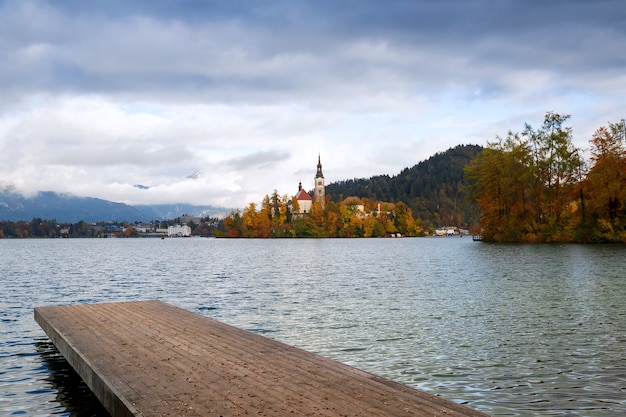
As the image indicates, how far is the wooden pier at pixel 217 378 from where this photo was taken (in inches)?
311

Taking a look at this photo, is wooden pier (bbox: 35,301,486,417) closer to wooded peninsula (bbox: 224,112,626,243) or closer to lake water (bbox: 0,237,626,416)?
lake water (bbox: 0,237,626,416)

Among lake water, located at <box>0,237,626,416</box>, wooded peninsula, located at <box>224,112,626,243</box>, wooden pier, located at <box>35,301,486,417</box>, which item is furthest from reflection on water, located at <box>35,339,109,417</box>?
wooded peninsula, located at <box>224,112,626,243</box>

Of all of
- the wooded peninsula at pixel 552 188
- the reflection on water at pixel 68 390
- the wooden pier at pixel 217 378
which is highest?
the wooded peninsula at pixel 552 188

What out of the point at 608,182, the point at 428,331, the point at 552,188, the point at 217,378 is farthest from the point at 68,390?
the point at 552,188

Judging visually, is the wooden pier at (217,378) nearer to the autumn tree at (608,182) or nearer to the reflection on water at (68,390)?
the reflection on water at (68,390)

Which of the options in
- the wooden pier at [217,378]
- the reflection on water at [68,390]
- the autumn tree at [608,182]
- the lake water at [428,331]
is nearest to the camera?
the wooden pier at [217,378]

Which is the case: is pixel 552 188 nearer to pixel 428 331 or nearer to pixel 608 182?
pixel 608 182

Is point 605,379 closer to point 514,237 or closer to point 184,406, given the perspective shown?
point 184,406

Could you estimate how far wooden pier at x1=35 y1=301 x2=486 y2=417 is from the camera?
311 inches

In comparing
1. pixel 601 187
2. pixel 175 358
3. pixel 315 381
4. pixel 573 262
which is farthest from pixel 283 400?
pixel 601 187

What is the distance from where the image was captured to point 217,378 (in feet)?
31.6

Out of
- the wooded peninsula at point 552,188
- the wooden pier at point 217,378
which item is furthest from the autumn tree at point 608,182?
the wooden pier at point 217,378

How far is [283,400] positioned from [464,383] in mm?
5408

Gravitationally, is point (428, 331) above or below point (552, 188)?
below
